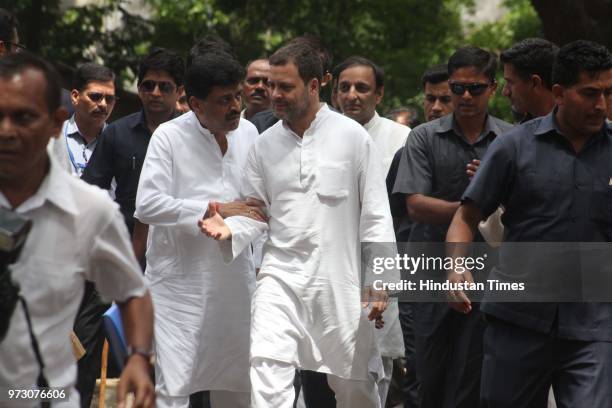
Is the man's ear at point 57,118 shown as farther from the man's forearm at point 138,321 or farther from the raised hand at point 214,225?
the raised hand at point 214,225

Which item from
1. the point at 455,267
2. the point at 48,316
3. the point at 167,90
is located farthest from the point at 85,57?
the point at 48,316

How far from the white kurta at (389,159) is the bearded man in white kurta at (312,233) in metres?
1.36

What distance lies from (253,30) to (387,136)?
45.7 feet

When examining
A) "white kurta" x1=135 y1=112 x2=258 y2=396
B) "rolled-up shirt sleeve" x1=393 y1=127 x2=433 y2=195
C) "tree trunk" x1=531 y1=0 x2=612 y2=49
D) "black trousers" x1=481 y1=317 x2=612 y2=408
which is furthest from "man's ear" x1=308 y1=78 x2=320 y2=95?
"tree trunk" x1=531 y1=0 x2=612 y2=49

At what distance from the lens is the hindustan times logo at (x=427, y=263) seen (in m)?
6.99

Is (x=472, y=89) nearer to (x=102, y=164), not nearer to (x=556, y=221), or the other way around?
(x=556, y=221)

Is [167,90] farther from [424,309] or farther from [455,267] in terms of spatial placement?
[455,267]

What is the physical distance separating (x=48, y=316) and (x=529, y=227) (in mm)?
2893

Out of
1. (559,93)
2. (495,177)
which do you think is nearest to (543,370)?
(495,177)

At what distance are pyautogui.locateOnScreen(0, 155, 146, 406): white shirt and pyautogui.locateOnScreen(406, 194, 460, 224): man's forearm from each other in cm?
374

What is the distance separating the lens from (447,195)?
834cm

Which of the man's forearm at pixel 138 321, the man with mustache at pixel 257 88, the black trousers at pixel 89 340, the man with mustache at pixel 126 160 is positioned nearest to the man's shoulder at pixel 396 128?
the man with mustache at pixel 257 88

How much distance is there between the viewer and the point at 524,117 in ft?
27.4

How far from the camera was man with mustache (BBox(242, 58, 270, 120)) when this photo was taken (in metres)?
10.8
